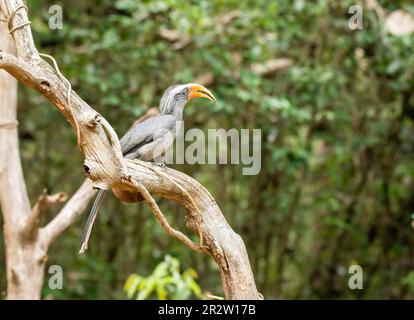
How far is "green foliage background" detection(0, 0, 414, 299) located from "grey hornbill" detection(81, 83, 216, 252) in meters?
1.55

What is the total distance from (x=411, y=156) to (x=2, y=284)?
4666 mm

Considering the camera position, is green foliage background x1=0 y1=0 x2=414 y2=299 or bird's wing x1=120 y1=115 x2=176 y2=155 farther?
green foliage background x1=0 y1=0 x2=414 y2=299

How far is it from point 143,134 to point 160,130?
11cm

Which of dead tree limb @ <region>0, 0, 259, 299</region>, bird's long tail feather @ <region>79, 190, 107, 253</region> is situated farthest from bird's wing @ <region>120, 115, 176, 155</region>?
dead tree limb @ <region>0, 0, 259, 299</region>

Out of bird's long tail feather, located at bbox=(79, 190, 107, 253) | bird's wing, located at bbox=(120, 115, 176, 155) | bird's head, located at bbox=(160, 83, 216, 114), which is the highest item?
bird's head, located at bbox=(160, 83, 216, 114)

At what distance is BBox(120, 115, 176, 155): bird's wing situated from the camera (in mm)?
3891

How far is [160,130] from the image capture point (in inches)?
155

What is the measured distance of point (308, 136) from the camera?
6.89 m

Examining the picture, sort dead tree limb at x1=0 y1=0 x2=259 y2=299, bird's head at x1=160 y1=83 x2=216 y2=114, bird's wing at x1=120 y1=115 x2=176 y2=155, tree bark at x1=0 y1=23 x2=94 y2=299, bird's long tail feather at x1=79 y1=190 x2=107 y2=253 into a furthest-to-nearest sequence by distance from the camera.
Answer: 1. tree bark at x1=0 y1=23 x2=94 y2=299
2. bird's head at x1=160 y1=83 x2=216 y2=114
3. bird's wing at x1=120 y1=115 x2=176 y2=155
4. bird's long tail feather at x1=79 y1=190 x2=107 y2=253
5. dead tree limb at x1=0 y1=0 x2=259 y2=299

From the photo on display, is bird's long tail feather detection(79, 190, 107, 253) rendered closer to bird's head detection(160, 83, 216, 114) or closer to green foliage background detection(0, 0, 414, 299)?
bird's head detection(160, 83, 216, 114)

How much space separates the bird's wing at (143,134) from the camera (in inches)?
153
